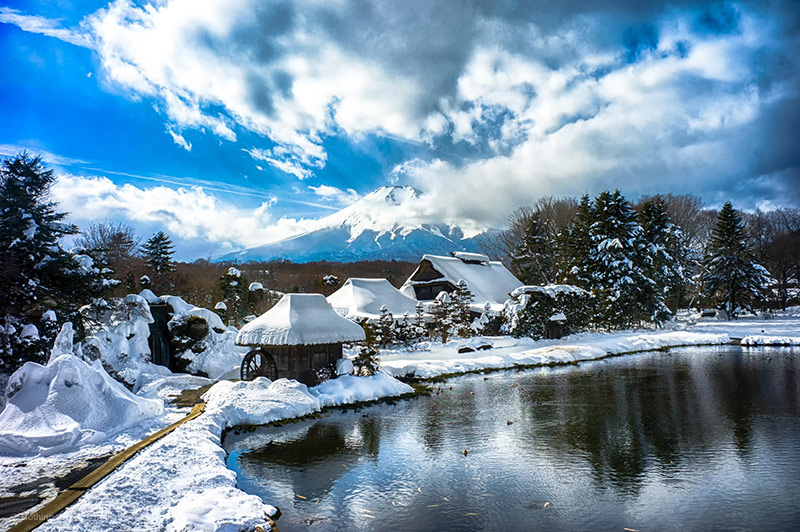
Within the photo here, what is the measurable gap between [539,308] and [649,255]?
12500 millimetres

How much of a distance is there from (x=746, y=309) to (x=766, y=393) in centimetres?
3052

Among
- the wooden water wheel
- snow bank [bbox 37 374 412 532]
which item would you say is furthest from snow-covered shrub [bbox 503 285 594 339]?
snow bank [bbox 37 374 412 532]

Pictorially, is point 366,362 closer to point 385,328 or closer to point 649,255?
point 385,328

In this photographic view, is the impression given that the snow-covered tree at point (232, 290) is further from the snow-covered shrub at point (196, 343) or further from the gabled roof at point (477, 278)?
the gabled roof at point (477, 278)

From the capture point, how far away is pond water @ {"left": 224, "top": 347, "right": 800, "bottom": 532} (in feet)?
21.2

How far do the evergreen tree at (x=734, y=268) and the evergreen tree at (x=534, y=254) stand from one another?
1331 centimetres

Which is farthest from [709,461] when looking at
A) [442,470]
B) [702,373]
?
[702,373]

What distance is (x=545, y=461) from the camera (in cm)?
866

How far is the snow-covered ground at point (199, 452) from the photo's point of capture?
19.5 feet

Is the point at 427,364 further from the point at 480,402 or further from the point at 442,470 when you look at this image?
the point at 442,470

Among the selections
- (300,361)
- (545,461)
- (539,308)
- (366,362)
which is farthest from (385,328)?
(545,461)

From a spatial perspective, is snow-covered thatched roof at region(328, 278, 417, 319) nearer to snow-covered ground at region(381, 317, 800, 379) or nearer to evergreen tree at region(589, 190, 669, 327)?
snow-covered ground at region(381, 317, 800, 379)

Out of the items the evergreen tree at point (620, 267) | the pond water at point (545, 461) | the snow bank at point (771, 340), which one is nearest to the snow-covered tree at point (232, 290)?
the pond water at point (545, 461)

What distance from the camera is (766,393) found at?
44.9 ft
